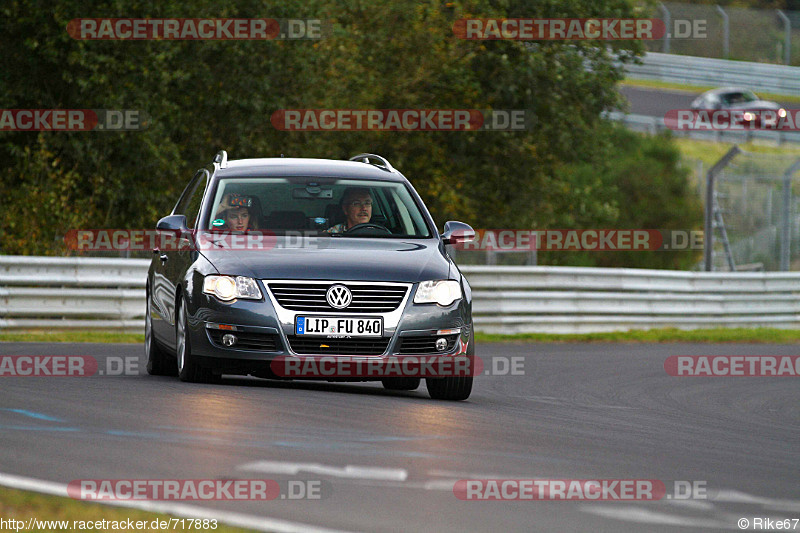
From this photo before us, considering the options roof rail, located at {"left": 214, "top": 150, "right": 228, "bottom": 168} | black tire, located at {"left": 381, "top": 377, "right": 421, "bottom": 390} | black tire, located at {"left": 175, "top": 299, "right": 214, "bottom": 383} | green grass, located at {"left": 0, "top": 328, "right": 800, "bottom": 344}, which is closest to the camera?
black tire, located at {"left": 175, "top": 299, "right": 214, "bottom": 383}

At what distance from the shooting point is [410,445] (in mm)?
8234

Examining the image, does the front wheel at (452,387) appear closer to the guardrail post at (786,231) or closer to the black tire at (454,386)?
the black tire at (454,386)

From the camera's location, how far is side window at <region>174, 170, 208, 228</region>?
1207cm

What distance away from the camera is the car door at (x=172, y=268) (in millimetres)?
11523

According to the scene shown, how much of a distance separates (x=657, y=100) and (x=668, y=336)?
3381 cm

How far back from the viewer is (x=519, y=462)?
7754 mm

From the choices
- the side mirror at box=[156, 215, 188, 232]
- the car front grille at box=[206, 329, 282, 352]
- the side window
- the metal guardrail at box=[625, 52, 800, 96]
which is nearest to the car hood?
the car front grille at box=[206, 329, 282, 352]

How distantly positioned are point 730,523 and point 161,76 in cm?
1948

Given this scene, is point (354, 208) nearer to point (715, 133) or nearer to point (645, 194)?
point (645, 194)

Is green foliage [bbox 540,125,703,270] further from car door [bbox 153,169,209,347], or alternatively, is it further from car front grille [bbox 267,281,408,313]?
car front grille [bbox 267,281,408,313]

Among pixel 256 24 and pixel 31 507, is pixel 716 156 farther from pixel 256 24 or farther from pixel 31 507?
pixel 31 507

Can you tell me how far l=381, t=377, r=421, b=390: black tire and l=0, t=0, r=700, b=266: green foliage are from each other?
10.7 m

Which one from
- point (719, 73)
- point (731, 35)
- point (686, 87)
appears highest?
point (731, 35)

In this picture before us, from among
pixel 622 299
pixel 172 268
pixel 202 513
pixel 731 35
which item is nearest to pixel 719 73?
pixel 731 35
